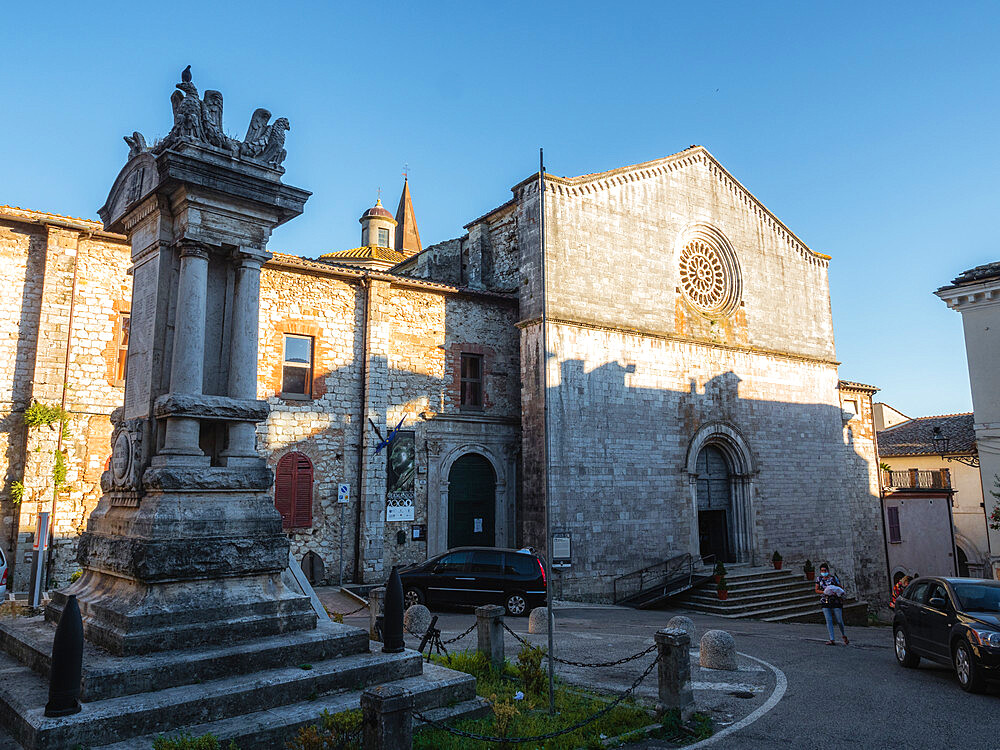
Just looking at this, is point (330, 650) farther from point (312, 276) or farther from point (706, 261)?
point (706, 261)

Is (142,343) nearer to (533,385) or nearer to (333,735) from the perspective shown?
(333,735)

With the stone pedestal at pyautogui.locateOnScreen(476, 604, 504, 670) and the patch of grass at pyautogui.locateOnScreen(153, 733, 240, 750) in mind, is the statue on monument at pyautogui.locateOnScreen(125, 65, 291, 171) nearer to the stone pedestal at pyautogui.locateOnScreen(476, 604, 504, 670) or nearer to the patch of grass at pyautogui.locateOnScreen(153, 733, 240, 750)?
A: the patch of grass at pyautogui.locateOnScreen(153, 733, 240, 750)

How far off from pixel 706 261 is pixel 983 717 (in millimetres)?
17236

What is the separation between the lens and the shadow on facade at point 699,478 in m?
17.6

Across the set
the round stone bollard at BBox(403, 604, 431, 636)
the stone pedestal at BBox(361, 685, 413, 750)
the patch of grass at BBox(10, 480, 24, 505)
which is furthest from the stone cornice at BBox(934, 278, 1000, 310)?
the patch of grass at BBox(10, 480, 24, 505)

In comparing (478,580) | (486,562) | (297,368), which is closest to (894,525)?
(486,562)

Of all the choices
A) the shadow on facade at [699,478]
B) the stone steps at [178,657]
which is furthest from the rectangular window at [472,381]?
the stone steps at [178,657]

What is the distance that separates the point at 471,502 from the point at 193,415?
12.2 metres

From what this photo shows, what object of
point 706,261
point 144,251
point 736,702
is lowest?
point 736,702

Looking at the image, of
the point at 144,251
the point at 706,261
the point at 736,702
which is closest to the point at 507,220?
the point at 706,261

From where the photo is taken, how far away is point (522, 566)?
48.4 ft

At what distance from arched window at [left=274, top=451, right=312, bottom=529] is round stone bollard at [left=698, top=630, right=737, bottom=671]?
31.8 ft

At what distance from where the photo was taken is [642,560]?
18.5m

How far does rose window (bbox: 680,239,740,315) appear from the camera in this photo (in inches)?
861
